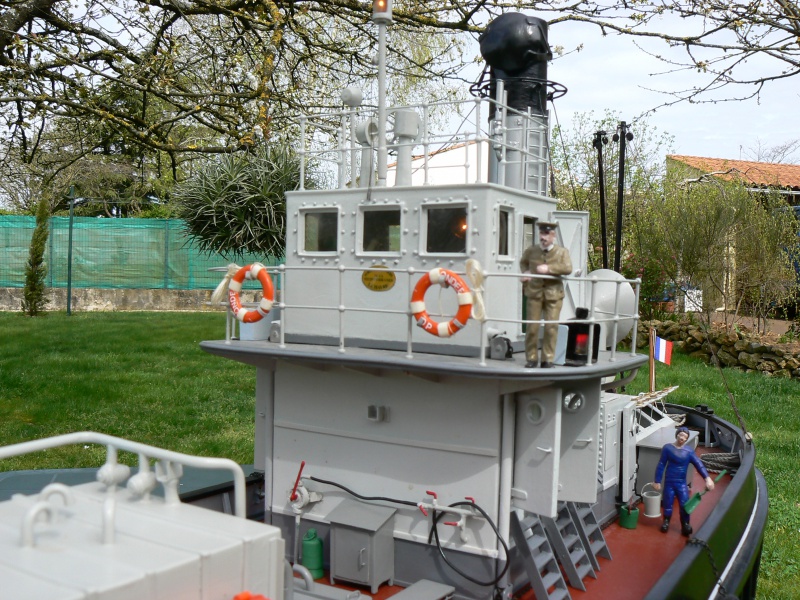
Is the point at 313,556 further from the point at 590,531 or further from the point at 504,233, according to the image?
the point at 504,233

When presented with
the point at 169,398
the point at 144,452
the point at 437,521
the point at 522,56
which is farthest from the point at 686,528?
the point at 169,398

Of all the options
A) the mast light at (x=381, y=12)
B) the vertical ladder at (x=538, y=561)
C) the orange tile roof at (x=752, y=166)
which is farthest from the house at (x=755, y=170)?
the vertical ladder at (x=538, y=561)

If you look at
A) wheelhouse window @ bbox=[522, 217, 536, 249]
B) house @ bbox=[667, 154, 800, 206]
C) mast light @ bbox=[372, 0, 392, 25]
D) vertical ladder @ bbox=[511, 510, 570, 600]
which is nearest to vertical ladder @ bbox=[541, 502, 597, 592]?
vertical ladder @ bbox=[511, 510, 570, 600]

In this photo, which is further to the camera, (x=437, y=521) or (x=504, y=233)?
(x=504, y=233)

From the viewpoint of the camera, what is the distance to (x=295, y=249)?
7996mm

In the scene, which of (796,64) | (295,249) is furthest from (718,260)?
(295,249)

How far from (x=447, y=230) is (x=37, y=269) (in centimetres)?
2134

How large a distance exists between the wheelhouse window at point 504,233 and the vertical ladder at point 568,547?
2574mm

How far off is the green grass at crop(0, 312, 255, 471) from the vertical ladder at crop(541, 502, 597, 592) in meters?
7.27

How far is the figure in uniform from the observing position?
646 cm

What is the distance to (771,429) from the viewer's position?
16156 mm

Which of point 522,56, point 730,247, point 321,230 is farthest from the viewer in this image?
point 730,247

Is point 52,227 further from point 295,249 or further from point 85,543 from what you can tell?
point 85,543

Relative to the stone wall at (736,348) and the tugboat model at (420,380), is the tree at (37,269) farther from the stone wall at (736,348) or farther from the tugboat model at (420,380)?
the stone wall at (736,348)
